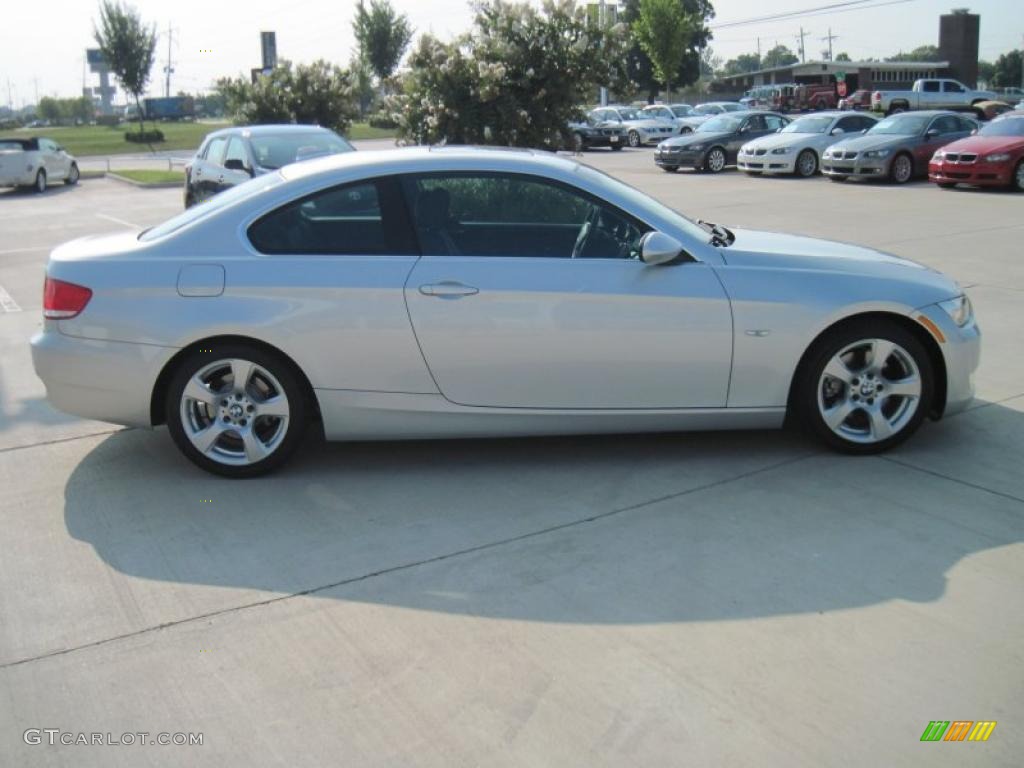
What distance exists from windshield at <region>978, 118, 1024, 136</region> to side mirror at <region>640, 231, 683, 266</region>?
1763cm

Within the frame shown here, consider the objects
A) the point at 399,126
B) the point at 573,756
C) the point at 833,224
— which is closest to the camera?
the point at 573,756

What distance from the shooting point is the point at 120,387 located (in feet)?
16.9

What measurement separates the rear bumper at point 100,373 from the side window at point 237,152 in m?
8.86

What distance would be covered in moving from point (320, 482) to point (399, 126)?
9.02 metres

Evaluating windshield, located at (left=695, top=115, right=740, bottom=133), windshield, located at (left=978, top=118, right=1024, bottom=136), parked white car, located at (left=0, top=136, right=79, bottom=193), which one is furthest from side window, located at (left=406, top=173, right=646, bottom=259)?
parked white car, located at (left=0, top=136, right=79, bottom=193)

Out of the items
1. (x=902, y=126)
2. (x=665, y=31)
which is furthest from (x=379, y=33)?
(x=902, y=126)

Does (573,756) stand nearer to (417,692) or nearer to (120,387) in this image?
(417,692)

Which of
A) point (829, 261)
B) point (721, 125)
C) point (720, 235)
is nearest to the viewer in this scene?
point (829, 261)

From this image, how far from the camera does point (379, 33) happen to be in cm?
6169

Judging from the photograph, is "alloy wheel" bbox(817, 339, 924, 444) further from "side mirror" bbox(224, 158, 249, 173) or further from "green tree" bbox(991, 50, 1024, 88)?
"green tree" bbox(991, 50, 1024, 88)

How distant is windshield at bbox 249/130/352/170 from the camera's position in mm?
13516

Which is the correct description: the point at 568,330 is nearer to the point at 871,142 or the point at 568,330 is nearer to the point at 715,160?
the point at 871,142

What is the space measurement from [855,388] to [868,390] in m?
0.07

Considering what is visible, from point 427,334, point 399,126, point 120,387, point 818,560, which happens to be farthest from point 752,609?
point 399,126
